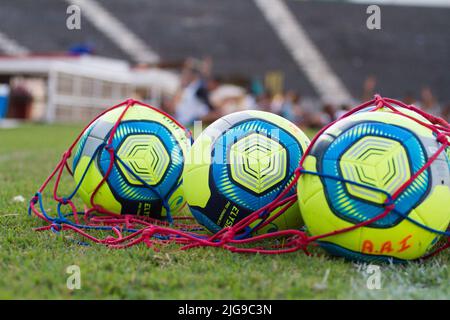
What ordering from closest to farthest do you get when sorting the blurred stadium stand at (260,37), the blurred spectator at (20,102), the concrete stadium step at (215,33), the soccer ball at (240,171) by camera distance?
the soccer ball at (240,171)
the blurred spectator at (20,102)
the blurred stadium stand at (260,37)
the concrete stadium step at (215,33)

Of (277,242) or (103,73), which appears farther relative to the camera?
(103,73)

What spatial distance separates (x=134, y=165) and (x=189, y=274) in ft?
3.89

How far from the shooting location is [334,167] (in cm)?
265

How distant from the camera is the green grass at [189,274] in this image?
227cm

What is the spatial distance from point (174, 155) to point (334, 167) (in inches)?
48.7

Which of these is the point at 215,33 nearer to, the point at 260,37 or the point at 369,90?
the point at 260,37

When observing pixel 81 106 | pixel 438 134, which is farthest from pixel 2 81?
pixel 438 134

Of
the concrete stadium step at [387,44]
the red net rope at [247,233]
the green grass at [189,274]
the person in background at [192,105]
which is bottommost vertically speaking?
the green grass at [189,274]

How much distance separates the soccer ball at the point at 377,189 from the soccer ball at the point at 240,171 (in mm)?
342

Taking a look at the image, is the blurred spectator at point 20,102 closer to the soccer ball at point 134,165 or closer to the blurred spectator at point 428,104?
the blurred spectator at point 428,104

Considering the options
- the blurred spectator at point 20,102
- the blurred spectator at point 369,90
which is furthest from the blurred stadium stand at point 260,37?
the blurred spectator at point 20,102

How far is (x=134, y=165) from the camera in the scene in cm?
350
